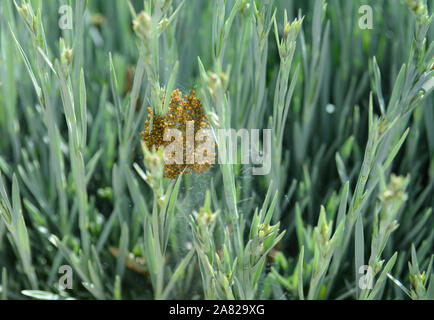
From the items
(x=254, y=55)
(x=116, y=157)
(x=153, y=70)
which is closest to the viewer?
(x=153, y=70)

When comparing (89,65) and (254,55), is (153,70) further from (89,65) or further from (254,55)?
(89,65)

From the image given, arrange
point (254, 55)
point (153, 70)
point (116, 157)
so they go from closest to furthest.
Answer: point (153, 70) → point (254, 55) → point (116, 157)

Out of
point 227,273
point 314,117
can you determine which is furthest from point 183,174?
point 314,117

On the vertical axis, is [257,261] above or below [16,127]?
below

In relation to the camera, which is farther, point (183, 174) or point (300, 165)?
point (300, 165)

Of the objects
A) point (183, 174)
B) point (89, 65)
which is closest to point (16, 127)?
point (89, 65)

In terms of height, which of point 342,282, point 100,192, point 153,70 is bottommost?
point 342,282
